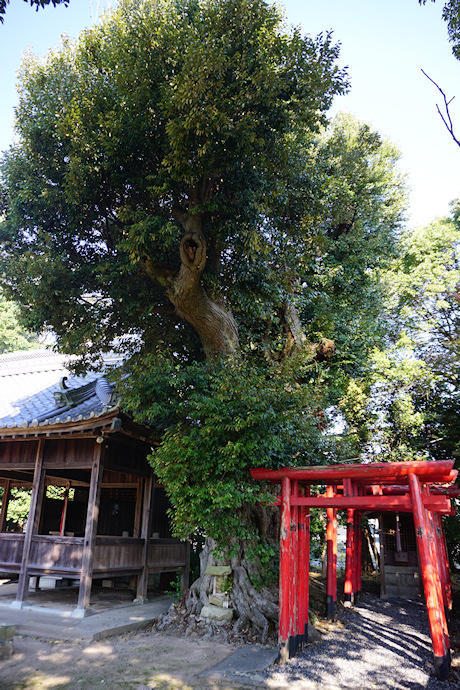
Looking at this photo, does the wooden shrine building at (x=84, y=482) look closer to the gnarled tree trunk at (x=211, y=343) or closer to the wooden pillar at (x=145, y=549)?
the wooden pillar at (x=145, y=549)

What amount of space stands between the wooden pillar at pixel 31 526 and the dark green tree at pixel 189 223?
2462 mm

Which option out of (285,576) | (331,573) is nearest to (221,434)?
(285,576)

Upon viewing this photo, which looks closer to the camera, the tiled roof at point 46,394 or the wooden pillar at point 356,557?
the tiled roof at point 46,394

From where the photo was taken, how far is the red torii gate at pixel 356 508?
5.69m

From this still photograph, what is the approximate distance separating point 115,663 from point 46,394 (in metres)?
8.20

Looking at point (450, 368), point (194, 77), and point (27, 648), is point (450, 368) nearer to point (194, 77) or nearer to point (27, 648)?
point (194, 77)

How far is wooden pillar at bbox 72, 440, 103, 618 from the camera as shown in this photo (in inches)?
321

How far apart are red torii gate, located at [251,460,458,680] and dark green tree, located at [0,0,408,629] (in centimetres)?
60

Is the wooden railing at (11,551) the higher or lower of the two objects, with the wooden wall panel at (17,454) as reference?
lower

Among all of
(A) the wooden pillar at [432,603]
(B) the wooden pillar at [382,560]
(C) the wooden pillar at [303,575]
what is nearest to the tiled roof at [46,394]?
(C) the wooden pillar at [303,575]

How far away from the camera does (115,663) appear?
6285 millimetres

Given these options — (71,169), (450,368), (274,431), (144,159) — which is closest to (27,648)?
(274,431)

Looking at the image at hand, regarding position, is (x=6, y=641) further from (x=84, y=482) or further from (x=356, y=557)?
(x=356, y=557)

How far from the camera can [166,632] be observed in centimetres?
801
